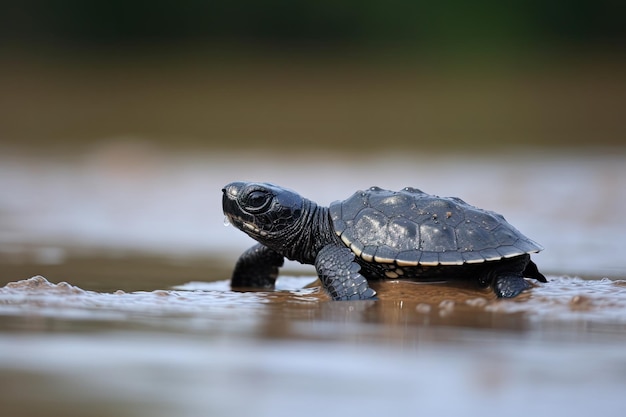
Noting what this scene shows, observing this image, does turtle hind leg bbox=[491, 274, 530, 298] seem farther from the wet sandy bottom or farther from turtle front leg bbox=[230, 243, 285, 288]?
turtle front leg bbox=[230, 243, 285, 288]

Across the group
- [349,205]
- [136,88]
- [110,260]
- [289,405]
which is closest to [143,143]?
[136,88]

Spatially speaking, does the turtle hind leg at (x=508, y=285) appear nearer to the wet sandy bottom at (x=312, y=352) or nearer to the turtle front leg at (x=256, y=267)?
the wet sandy bottom at (x=312, y=352)

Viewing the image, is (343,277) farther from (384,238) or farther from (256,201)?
(256,201)

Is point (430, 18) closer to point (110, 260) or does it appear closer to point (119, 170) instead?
point (119, 170)

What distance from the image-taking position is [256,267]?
5.68m

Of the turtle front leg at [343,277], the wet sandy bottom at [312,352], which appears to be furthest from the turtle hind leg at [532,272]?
the turtle front leg at [343,277]

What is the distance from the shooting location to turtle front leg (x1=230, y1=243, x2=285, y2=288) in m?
5.64

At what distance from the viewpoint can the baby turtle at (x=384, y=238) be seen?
474 centimetres

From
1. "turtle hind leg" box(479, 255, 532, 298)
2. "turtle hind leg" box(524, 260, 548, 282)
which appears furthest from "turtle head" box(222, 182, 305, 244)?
"turtle hind leg" box(524, 260, 548, 282)

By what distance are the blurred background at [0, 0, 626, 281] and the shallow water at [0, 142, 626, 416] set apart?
0.41ft

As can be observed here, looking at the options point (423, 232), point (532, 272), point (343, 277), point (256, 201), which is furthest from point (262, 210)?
point (532, 272)

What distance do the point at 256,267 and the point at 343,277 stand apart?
3.25ft

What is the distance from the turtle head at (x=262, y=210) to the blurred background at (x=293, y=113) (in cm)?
159

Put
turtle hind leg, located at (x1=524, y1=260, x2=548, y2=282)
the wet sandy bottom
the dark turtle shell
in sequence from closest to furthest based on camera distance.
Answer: the wet sandy bottom
the dark turtle shell
turtle hind leg, located at (x1=524, y1=260, x2=548, y2=282)
